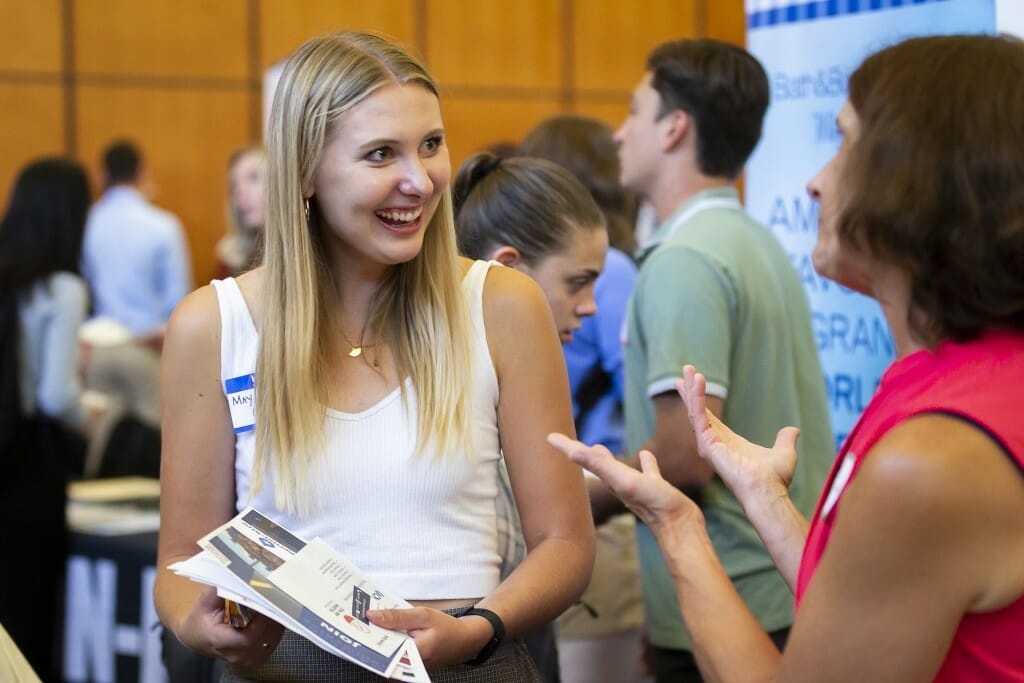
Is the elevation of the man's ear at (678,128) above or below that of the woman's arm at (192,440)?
above

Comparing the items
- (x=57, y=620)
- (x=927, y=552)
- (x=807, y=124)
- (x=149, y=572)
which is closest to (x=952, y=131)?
(x=927, y=552)

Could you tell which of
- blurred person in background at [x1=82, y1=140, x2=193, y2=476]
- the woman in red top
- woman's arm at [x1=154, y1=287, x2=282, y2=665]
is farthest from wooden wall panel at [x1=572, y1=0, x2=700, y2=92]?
the woman in red top

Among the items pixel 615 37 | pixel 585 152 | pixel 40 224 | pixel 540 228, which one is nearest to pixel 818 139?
pixel 585 152

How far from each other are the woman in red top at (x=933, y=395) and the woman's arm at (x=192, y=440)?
80cm

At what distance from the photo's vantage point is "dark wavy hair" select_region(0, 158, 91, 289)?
12.3ft

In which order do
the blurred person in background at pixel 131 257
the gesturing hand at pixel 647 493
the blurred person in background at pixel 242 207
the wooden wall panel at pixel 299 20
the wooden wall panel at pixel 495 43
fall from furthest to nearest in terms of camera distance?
1. the wooden wall panel at pixel 495 43
2. the wooden wall panel at pixel 299 20
3. the blurred person in background at pixel 131 257
4. the blurred person in background at pixel 242 207
5. the gesturing hand at pixel 647 493

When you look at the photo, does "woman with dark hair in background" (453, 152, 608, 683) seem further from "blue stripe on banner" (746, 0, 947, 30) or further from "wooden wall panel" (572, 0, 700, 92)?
"wooden wall panel" (572, 0, 700, 92)

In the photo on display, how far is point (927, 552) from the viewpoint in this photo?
106 cm

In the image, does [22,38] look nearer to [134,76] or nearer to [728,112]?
[134,76]

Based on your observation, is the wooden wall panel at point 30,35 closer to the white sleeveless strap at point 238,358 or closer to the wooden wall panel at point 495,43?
the wooden wall panel at point 495,43

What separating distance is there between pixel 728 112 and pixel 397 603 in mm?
1494

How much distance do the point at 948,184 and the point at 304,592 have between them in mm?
794

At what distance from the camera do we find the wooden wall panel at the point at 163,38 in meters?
7.29

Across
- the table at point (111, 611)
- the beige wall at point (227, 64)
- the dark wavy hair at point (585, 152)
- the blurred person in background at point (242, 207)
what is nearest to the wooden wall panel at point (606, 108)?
the beige wall at point (227, 64)
